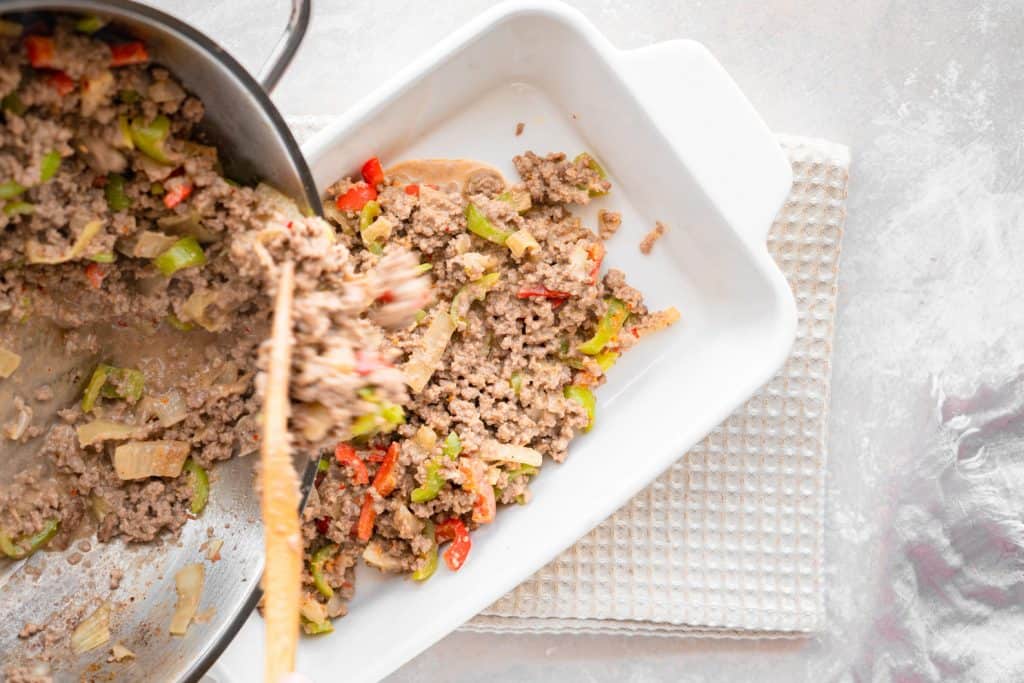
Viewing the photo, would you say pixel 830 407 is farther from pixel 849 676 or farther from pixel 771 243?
pixel 849 676

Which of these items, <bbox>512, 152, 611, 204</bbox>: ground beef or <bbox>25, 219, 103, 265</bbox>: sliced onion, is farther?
<bbox>512, 152, 611, 204</bbox>: ground beef

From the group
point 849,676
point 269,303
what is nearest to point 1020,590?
point 849,676

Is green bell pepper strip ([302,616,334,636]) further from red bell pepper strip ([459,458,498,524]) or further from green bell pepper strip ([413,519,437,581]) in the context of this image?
red bell pepper strip ([459,458,498,524])

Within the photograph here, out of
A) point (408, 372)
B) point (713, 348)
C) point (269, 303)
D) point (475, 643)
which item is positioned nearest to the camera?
point (269, 303)

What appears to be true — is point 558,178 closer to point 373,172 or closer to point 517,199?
point 517,199

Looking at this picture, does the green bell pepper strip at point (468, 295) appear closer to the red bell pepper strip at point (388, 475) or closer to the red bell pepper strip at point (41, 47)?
the red bell pepper strip at point (388, 475)

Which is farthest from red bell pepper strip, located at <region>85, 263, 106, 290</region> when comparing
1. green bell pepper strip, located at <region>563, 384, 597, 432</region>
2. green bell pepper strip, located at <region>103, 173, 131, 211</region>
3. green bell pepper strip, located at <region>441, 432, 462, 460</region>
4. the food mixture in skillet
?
green bell pepper strip, located at <region>563, 384, 597, 432</region>

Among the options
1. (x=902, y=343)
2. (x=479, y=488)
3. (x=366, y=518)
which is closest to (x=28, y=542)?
(x=366, y=518)

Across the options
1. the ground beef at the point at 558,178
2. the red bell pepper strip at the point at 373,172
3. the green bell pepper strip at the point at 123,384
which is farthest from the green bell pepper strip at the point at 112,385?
the ground beef at the point at 558,178
